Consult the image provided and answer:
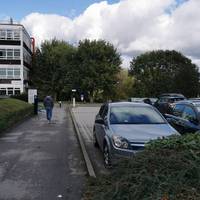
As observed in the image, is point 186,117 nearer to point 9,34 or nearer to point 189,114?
point 189,114

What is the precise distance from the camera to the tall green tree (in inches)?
3135

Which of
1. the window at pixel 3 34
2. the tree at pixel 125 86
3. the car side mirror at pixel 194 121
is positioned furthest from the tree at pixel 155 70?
→ the car side mirror at pixel 194 121

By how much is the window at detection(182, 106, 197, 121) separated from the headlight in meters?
3.51

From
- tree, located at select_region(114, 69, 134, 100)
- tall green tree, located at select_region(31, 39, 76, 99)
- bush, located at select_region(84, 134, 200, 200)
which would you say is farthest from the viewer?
tree, located at select_region(114, 69, 134, 100)

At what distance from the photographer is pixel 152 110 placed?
11.4 metres

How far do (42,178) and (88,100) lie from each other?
7126 cm

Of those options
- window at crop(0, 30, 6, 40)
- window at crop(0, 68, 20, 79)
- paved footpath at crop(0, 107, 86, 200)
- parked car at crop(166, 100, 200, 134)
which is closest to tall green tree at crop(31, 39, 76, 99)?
window at crop(0, 68, 20, 79)

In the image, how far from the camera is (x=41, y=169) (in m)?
9.59

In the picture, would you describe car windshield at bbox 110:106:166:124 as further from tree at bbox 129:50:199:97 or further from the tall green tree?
the tall green tree

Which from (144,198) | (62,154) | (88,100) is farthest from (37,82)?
(144,198)

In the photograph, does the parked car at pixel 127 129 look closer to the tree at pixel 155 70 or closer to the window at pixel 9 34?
the tree at pixel 155 70

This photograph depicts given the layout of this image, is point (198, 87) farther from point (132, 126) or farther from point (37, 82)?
point (132, 126)

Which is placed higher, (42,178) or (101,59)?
(101,59)

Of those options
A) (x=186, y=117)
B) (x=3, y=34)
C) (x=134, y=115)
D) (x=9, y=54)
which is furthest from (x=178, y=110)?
(x=3, y=34)
